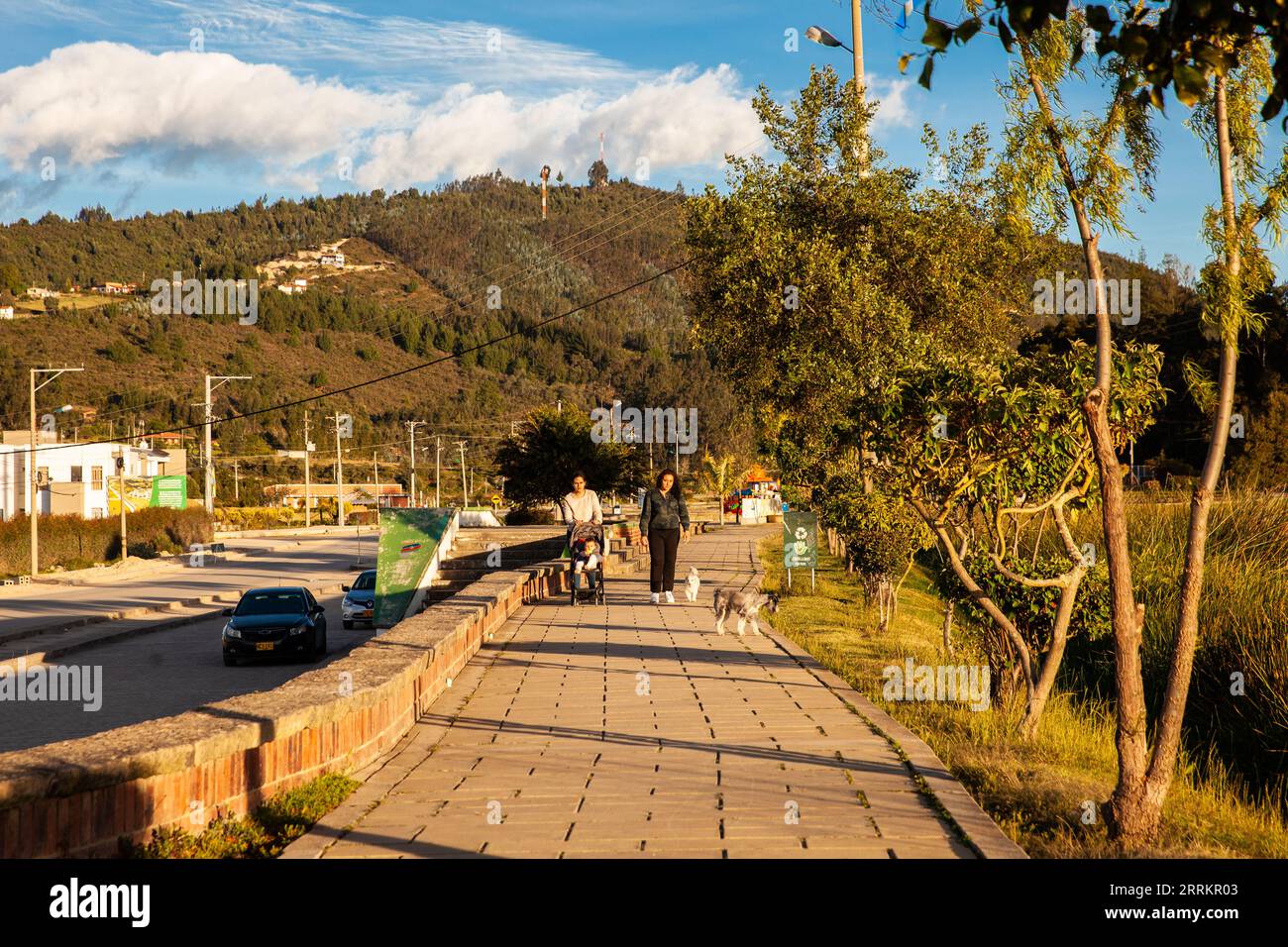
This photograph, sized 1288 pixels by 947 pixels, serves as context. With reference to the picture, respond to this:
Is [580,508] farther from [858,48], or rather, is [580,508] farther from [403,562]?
[858,48]

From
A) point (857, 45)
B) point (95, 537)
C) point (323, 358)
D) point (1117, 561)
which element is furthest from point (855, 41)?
point (323, 358)

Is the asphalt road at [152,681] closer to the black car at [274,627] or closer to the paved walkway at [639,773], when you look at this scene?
the black car at [274,627]

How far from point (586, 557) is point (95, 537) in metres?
45.4

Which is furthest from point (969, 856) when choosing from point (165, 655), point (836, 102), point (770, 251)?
point (165, 655)

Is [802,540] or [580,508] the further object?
[802,540]

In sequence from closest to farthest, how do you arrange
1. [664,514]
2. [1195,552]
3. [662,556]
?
[1195,552], [664,514], [662,556]

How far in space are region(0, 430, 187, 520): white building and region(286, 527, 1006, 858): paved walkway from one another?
244 feet

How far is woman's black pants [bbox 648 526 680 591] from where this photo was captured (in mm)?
16625

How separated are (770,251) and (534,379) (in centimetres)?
14459

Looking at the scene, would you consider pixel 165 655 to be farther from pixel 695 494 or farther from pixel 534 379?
pixel 534 379

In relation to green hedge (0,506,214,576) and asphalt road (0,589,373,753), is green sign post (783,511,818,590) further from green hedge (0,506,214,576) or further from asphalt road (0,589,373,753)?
green hedge (0,506,214,576)

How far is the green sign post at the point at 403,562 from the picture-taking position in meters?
17.5

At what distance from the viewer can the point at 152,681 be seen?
16.2m

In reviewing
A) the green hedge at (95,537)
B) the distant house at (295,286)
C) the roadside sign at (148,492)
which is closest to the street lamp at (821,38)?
the green hedge at (95,537)
